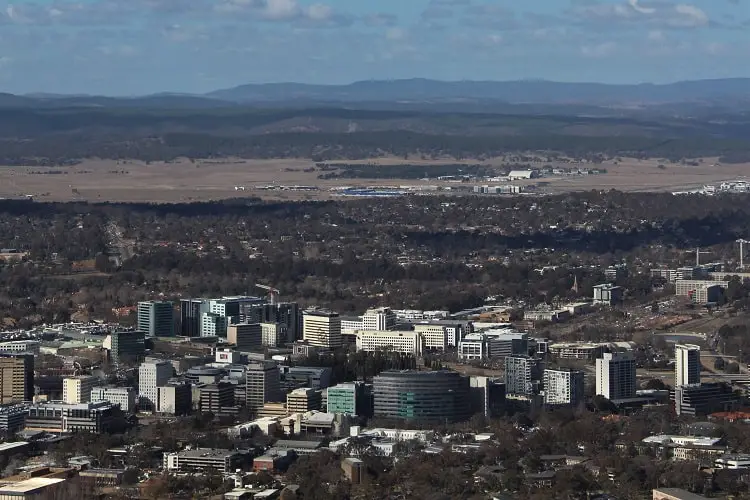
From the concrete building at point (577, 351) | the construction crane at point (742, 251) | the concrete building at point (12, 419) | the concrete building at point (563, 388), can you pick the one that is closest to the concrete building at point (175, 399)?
the concrete building at point (12, 419)

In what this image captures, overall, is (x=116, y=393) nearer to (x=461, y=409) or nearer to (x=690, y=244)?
(x=461, y=409)

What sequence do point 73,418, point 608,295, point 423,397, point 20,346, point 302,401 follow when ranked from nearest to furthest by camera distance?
1. point 73,418
2. point 423,397
3. point 302,401
4. point 20,346
5. point 608,295

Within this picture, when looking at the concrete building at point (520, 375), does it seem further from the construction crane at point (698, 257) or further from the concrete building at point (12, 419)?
the construction crane at point (698, 257)

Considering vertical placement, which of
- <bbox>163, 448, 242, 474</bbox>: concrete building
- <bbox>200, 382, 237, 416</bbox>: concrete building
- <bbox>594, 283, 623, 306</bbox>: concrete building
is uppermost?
<bbox>594, 283, 623, 306</bbox>: concrete building

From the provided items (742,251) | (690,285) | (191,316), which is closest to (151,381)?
(191,316)

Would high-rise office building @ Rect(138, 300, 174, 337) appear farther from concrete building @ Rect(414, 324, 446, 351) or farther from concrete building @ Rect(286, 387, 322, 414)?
concrete building @ Rect(286, 387, 322, 414)

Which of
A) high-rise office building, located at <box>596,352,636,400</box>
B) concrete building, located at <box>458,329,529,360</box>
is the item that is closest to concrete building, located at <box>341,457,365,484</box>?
high-rise office building, located at <box>596,352,636,400</box>

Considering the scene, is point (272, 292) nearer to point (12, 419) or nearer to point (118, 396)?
point (118, 396)
